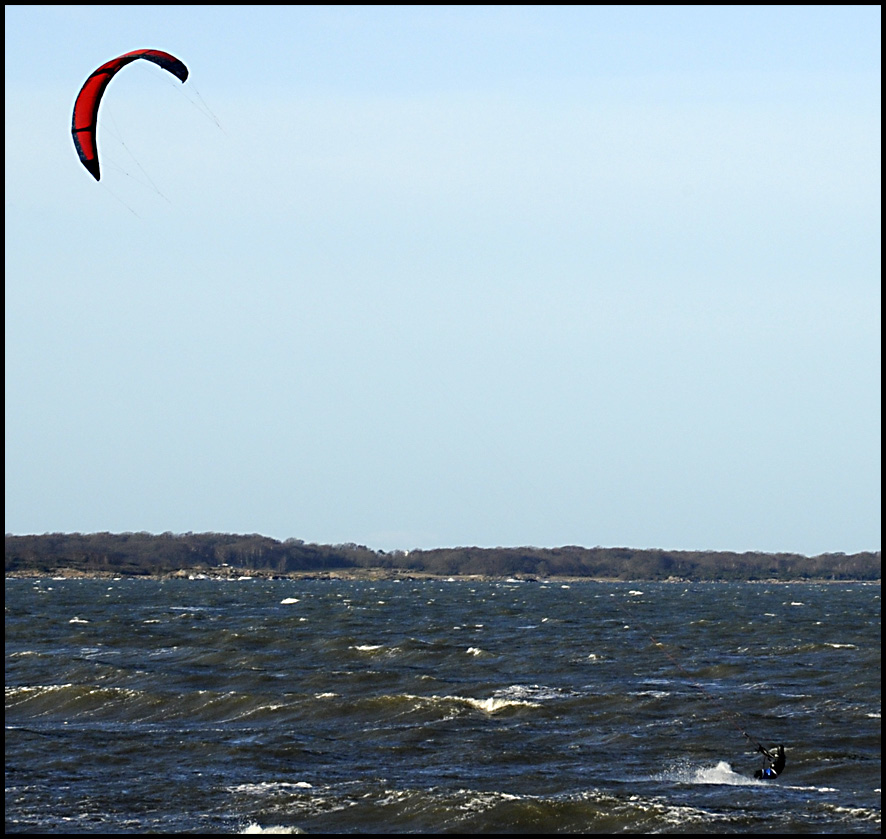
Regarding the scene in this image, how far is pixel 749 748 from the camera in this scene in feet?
84.2

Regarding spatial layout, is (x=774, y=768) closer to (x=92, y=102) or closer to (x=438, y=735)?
(x=438, y=735)

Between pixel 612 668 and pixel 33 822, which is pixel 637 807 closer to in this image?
pixel 33 822

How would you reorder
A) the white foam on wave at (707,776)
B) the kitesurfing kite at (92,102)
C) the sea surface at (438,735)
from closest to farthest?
the sea surface at (438,735), the white foam on wave at (707,776), the kitesurfing kite at (92,102)

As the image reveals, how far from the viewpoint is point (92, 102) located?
28.8 m

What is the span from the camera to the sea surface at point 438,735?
20625 mm

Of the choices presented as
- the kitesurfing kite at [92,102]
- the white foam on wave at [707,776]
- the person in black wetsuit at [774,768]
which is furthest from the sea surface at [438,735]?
the kitesurfing kite at [92,102]

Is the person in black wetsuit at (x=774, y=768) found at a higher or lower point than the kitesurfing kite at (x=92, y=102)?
lower

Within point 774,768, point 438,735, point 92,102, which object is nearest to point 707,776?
point 774,768

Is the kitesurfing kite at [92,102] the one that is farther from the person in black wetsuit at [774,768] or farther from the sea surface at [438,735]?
the person in black wetsuit at [774,768]

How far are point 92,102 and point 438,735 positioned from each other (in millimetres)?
16183

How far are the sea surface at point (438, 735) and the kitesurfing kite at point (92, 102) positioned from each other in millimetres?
12903

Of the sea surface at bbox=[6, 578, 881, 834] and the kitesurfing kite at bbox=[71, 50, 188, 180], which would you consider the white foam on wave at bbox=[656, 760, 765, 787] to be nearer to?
the sea surface at bbox=[6, 578, 881, 834]

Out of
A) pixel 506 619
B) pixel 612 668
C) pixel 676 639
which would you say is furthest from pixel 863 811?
pixel 506 619

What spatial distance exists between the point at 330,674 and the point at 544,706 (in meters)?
8.92
